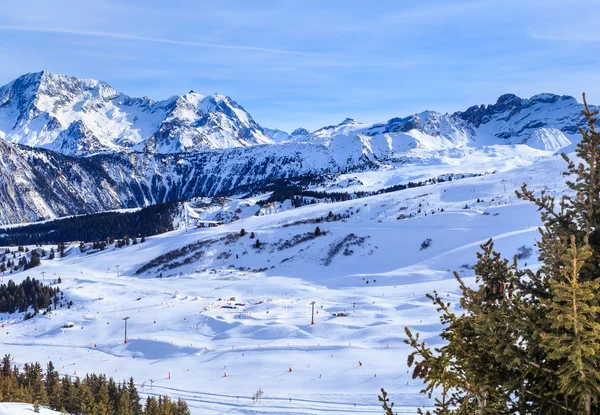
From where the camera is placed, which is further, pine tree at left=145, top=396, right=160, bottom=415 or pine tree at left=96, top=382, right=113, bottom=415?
pine tree at left=96, top=382, right=113, bottom=415

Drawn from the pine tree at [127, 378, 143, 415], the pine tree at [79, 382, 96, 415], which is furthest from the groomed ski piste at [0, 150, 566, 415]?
the pine tree at [79, 382, 96, 415]

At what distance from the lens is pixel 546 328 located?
527 cm

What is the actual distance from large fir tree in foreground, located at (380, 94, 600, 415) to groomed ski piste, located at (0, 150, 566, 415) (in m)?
26.0

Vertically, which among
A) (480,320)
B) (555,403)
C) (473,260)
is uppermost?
(480,320)

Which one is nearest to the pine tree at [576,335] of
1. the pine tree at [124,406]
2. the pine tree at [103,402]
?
the pine tree at [124,406]

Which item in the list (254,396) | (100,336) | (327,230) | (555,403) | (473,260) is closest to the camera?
(555,403)

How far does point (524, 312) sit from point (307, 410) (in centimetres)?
3040

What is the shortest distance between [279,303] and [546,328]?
6631 cm

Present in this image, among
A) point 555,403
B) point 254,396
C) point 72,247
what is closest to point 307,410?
point 254,396

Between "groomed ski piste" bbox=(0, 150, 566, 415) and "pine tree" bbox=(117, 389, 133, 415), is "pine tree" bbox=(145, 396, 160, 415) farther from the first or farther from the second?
"groomed ski piste" bbox=(0, 150, 566, 415)

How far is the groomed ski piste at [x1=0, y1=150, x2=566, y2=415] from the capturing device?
130 ft

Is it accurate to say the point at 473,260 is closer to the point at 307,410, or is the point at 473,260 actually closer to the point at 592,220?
the point at 307,410

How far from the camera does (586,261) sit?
5.76 meters

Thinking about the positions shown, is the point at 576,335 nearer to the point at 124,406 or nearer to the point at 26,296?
the point at 124,406
